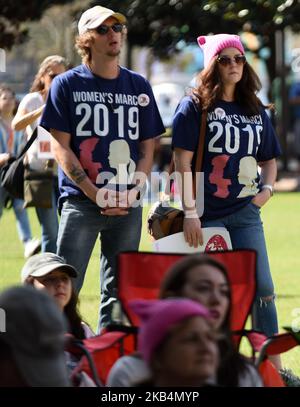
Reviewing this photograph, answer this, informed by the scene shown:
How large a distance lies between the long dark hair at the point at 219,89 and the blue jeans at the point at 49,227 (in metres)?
3.71

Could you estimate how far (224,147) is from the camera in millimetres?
6867

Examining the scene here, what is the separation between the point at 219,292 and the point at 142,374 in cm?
49

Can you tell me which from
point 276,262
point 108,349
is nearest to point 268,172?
point 108,349

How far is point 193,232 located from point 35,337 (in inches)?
123

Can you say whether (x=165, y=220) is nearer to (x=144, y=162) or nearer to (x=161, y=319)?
(x=144, y=162)

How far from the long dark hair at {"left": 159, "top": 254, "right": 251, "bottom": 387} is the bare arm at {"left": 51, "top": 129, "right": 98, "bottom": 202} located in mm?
2104

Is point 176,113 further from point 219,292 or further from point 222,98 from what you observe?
point 219,292

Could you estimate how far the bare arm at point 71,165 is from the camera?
6766 millimetres

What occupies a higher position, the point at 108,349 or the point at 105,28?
the point at 105,28

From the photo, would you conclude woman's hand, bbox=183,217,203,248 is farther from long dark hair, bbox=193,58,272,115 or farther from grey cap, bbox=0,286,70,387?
grey cap, bbox=0,286,70,387

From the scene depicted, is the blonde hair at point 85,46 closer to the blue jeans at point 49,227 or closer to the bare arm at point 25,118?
the bare arm at point 25,118

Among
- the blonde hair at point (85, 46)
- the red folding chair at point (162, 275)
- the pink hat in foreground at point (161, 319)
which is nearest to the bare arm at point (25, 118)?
the blonde hair at point (85, 46)

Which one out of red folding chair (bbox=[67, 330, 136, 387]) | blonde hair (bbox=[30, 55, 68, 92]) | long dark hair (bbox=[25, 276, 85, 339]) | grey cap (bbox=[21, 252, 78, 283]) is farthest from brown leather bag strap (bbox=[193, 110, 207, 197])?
blonde hair (bbox=[30, 55, 68, 92])

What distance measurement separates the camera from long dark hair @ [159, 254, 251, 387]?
15.2 feet
